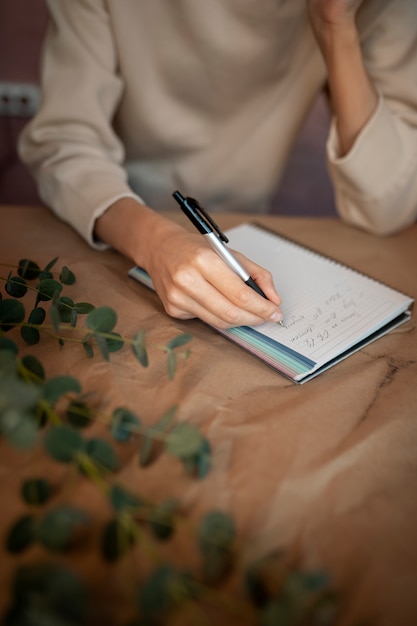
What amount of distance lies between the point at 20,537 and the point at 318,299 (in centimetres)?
46

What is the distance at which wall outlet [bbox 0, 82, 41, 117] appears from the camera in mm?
1417

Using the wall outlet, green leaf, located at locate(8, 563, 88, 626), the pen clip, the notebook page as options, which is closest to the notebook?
the notebook page

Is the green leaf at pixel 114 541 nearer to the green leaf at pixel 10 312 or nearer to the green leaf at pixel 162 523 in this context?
the green leaf at pixel 162 523

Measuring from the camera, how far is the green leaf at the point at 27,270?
0.67 metres

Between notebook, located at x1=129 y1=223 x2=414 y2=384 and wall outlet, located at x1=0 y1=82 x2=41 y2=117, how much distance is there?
85 centimetres

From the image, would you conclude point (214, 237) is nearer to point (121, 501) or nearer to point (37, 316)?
point (37, 316)

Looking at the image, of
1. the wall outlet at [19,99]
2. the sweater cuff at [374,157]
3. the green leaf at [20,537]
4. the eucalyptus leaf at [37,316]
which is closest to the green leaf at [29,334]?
the eucalyptus leaf at [37,316]

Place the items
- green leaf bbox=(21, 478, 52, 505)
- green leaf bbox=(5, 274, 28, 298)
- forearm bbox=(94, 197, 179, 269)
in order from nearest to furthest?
green leaf bbox=(21, 478, 52, 505) < green leaf bbox=(5, 274, 28, 298) < forearm bbox=(94, 197, 179, 269)

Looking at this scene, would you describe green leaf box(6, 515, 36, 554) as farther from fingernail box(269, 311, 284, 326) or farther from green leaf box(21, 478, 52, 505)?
fingernail box(269, 311, 284, 326)

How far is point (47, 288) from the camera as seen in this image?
61 centimetres

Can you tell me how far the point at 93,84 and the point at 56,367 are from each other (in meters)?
0.57

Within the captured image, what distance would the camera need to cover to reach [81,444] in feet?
1.36

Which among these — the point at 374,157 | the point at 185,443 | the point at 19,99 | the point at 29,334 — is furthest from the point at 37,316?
the point at 19,99

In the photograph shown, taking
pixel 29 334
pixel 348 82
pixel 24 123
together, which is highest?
pixel 348 82
